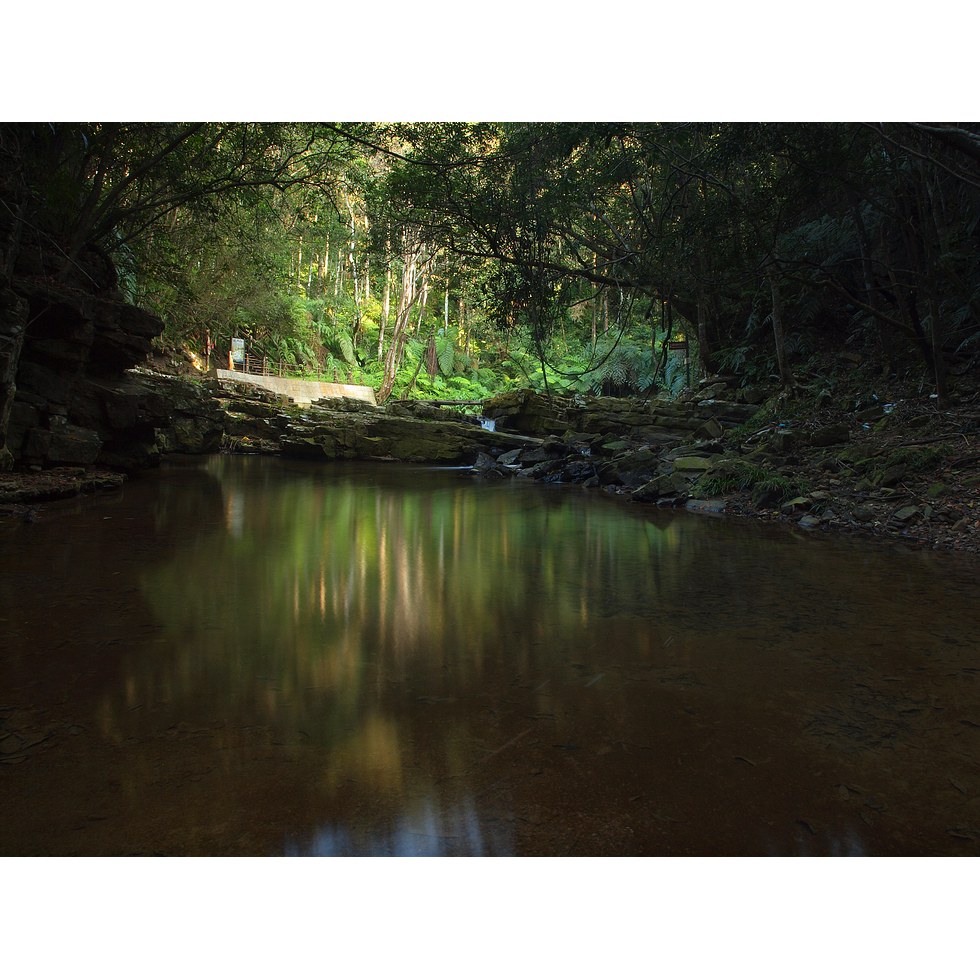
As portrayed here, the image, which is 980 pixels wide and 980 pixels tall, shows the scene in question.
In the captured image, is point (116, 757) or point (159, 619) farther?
point (159, 619)

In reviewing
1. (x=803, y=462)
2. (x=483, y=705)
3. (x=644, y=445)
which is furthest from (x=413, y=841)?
(x=644, y=445)

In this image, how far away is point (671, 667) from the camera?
2285mm

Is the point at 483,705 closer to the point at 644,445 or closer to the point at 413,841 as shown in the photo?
the point at 413,841

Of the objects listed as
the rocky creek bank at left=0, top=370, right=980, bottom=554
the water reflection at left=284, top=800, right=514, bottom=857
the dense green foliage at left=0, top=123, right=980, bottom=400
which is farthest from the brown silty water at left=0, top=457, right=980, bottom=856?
the dense green foliage at left=0, top=123, right=980, bottom=400

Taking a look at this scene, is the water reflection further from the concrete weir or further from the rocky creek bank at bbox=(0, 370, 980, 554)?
the concrete weir

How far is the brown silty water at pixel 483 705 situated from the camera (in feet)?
4.33

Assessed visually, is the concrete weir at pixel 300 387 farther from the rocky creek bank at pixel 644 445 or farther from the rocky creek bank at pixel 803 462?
the rocky creek bank at pixel 803 462

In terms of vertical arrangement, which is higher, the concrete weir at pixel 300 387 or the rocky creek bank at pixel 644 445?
the concrete weir at pixel 300 387

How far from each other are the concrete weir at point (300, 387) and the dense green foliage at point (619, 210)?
7.11 m

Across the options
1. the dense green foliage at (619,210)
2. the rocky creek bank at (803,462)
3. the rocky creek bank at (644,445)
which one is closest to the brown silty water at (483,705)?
the rocky creek bank at (803,462)

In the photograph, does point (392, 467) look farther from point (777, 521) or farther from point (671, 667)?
point (671, 667)

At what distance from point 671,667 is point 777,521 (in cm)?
448

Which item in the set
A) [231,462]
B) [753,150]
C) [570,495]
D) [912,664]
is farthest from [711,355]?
[912,664]

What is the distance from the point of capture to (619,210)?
396 inches
